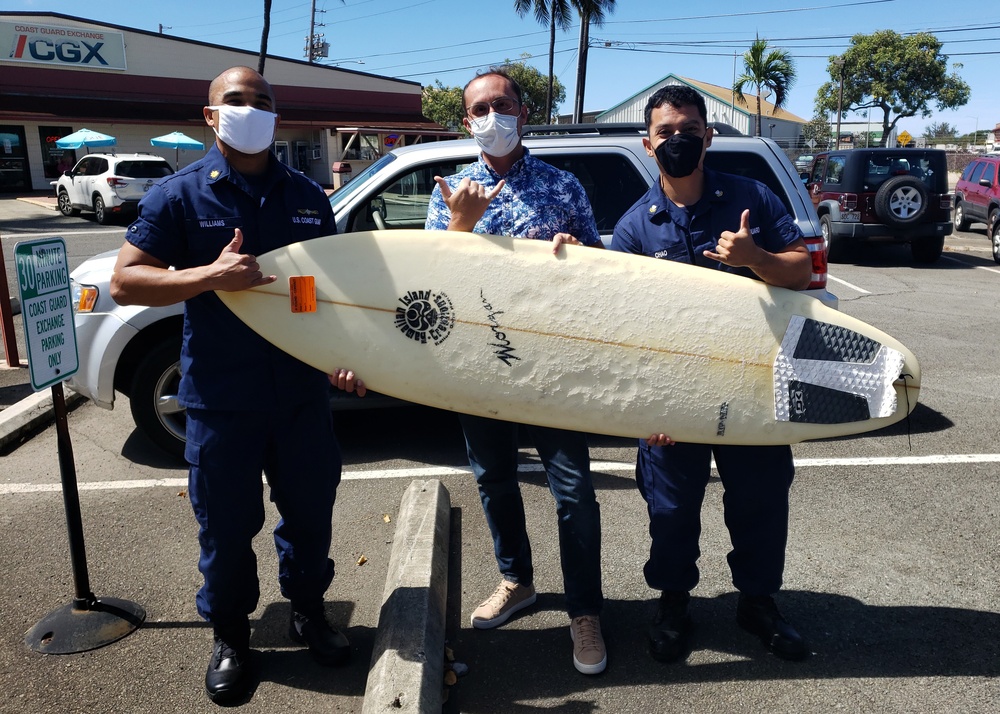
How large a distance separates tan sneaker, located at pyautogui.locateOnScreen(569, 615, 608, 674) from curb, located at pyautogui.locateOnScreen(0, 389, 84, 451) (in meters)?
4.15

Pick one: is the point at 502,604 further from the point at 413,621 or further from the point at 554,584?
the point at 413,621

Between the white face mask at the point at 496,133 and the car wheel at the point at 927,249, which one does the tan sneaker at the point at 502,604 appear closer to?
the white face mask at the point at 496,133

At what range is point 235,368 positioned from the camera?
98.3 inches

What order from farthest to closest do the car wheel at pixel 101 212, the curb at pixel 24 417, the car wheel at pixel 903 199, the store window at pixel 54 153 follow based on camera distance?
the store window at pixel 54 153
the car wheel at pixel 101 212
the car wheel at pixel 903 199
the curb at pixel 24 417

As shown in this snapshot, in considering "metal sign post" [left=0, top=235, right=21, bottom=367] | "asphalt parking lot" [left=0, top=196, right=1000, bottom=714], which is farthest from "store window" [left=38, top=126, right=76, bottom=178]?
"asphalt parking lot" [left=0, top=196, right=1000, bottom=714]

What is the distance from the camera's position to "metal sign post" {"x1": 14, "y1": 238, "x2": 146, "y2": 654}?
2.84m

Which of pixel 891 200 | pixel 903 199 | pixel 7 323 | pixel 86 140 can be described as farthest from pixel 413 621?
pixel 86 140

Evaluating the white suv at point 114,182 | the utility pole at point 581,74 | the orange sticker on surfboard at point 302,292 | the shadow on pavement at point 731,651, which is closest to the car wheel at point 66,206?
the white suv at point 114,182

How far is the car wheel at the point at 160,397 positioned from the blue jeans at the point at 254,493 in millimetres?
2125

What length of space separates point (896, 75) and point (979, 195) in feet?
121

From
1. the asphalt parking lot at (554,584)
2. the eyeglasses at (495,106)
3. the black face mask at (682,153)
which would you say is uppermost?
the eyeglasses at (495,106)

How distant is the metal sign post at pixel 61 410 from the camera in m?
2.84

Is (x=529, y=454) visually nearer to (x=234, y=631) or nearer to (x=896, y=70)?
(x=234, y=631)

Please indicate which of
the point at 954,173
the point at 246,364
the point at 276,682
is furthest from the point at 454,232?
the point at 954,173
